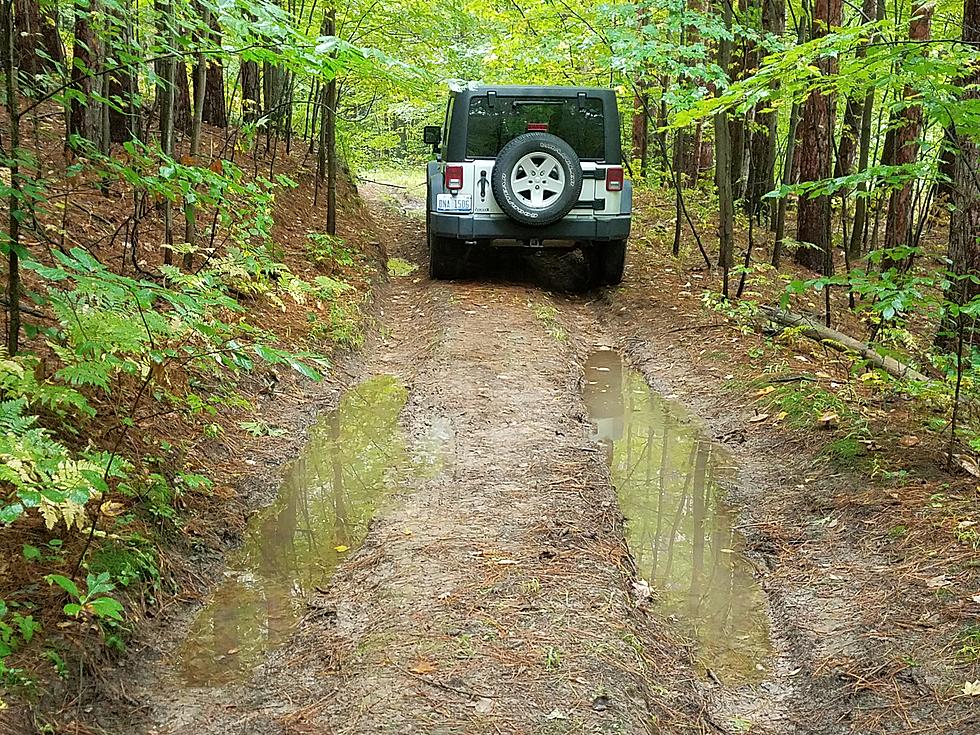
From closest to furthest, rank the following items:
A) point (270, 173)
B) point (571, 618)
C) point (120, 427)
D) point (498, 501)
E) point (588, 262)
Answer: point (571, 618) < point (120, 427) < point (498, 501) < point (588, 262) < point (270, 173)

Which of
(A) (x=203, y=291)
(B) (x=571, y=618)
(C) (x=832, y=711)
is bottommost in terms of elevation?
(C) (x=832, y=711)

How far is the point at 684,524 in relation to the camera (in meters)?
4.88

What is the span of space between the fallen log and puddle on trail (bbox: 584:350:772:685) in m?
1.53

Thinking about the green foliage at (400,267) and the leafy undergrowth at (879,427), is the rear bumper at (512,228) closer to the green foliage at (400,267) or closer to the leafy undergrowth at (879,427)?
the leafy undergrowth at (879,427)

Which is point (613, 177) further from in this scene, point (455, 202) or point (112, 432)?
point (112, 432)

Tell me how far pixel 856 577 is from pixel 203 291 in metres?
3.57

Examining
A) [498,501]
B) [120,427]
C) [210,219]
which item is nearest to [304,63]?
[120,427]

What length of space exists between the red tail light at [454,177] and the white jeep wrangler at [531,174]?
1 cm

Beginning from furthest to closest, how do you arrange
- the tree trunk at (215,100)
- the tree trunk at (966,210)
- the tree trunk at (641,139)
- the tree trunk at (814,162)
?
the tree trunk at (641,139) < the tree trunk at (215,100) < the tree trunk at (814,162) < the tree trunk at (966,210)

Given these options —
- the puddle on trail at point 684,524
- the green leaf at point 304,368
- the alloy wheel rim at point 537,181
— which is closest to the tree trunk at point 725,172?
the alloy wheel rim at point 537,181

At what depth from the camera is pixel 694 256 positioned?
40.0 ft

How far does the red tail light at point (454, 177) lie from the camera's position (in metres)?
9.12

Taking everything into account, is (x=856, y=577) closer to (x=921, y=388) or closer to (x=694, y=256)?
(x=921, y=388)

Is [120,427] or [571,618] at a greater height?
[120,427]
